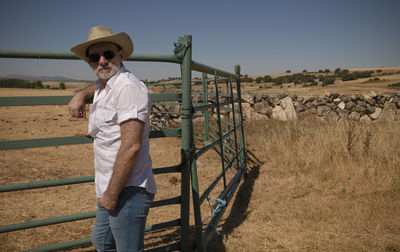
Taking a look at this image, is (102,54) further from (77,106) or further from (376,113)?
(376,113)

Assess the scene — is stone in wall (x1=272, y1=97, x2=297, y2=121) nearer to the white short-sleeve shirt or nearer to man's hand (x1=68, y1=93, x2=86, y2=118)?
man's hand (x1=68, y1=93, x2=86, y2=118)

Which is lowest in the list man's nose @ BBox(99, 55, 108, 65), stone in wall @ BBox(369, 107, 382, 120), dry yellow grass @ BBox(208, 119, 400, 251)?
dry yellow grass @ BBox(208, 119, 400, 251)

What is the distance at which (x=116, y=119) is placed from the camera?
150cm

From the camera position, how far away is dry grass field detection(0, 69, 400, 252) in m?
2.95

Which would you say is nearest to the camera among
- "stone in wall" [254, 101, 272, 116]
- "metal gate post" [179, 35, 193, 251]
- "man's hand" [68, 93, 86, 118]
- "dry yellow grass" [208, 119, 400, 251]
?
"man's hand" [68, 93, 86, 118]

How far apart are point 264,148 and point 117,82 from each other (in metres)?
5.45

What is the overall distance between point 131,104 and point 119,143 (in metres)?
0.24

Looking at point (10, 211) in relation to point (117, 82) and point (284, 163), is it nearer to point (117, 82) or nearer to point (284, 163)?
point (117, 82)

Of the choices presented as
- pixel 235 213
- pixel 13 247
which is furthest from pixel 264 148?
pixel 13 247

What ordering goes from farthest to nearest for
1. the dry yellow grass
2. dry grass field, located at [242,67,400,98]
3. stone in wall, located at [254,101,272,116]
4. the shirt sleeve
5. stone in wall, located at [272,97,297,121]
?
dry grass field, located at [242,67,400,98] → stone in wall, located at [254,101,272,116] → stone in wall, located at [272,97,297,121] → the dry yellow grass → the shirt sleeve

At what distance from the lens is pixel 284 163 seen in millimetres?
5582

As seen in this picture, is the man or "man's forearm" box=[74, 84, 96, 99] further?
"man's forearm" box=[74, 84, 96, 99]

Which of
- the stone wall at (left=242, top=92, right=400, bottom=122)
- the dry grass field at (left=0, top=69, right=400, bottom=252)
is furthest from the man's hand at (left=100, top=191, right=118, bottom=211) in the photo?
the stone wall at (left=242, top=92, right=400, bottom=122)

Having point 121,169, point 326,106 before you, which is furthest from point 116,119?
point 326,106
